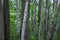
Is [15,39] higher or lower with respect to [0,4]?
lower

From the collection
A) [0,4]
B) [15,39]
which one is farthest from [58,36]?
[0,4]

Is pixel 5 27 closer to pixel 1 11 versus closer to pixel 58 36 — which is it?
pixel 1 11

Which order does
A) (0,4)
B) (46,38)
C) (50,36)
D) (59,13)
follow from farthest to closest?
1. (59,13)
2. (46,38)
3. (50,36)
4. (0,4)

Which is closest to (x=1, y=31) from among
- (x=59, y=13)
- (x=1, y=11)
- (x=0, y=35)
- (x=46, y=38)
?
(x=0, y=35)

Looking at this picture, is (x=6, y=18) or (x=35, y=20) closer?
(x=6, y=18)

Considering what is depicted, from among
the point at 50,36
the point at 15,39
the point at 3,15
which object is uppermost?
the point at 3,15

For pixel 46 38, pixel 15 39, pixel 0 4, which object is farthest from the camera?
pixel 15 39

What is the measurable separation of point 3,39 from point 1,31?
7 cm

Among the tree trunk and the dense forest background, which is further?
the tree trunk

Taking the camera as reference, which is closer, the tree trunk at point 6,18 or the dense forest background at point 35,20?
the dense forest background at point 35,20

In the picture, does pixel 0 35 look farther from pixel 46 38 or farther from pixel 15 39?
pixel 15 39

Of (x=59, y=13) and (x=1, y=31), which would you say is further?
(x=59, y=13)

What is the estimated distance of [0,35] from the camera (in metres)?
1.20

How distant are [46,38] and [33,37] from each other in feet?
1.50
